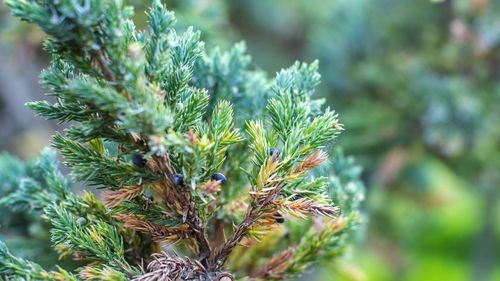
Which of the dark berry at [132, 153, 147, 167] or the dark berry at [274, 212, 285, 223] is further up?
the dark berry at [274, 212, 285, 223]

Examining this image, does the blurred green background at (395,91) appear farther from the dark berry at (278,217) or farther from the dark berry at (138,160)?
the dark berry at (138,160)

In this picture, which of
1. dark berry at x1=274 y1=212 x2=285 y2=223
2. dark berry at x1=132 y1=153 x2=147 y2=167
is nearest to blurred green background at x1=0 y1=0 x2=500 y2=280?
dark berry at x1=274 y1=212 x2=285 y2=223

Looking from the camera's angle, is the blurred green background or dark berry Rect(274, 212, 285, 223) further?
the blurred green background

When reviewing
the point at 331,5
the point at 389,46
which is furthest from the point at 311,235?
the point at 331,5

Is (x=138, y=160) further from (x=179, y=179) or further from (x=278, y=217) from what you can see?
(x=278, y=217)

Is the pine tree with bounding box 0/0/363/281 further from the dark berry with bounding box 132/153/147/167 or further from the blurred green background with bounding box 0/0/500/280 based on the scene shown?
the blurred green background with bounding box 0/0/500/280

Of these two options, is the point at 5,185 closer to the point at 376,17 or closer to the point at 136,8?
the point at 136,8
